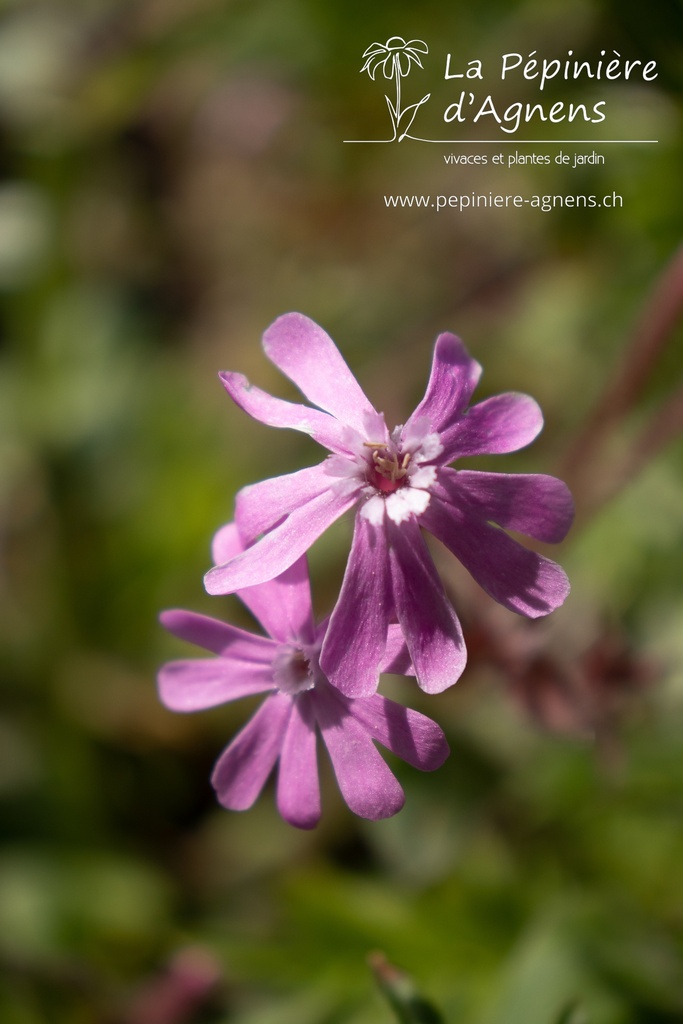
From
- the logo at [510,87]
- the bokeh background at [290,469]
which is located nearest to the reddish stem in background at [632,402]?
the bokeh background at [290,469]

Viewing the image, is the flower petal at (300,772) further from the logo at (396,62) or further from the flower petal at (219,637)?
the logo at (396,62)

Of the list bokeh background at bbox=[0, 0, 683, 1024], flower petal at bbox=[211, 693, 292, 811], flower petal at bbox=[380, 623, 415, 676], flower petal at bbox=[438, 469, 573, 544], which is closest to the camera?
flower petal at bbox=[438, 469, 573, 544]

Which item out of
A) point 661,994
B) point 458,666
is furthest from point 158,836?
point 458,666

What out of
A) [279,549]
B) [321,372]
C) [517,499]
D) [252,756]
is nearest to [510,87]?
[321,372]

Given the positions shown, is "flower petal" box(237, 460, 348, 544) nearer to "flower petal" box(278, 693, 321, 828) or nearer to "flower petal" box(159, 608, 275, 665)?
"flower petal" box(159, 608, 275, 665)

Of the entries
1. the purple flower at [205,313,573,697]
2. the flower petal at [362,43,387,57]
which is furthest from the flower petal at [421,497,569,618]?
the flower petal at [362,43,387,57]

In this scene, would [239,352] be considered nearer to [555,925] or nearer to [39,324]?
[39,324]
